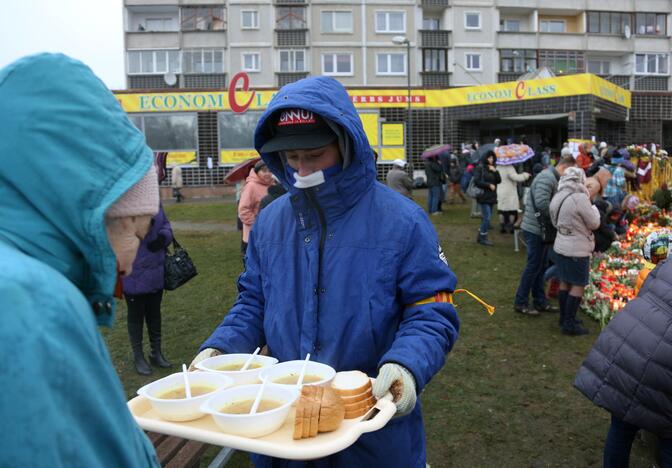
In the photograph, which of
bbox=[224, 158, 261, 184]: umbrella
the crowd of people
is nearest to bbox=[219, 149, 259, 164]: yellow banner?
bbox=[224, 158, 261, 184]: umbrella

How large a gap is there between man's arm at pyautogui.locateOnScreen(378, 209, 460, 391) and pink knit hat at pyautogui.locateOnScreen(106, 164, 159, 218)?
107 cm

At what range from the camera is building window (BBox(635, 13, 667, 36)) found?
43.7 metres

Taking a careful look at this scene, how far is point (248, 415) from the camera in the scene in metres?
1.62

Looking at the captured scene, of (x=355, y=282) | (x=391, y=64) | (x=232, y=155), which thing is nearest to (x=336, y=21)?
(x=391, y=64)

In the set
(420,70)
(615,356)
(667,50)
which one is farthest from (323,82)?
(667,50)

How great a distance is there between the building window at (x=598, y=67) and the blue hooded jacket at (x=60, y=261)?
48323mm

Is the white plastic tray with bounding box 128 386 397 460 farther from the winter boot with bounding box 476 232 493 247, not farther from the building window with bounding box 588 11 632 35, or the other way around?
the building window with bounding box 588 11 632 35

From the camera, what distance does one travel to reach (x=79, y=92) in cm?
102

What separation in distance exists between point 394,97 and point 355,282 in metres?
25.9

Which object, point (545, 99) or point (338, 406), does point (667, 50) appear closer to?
point (545, 99)

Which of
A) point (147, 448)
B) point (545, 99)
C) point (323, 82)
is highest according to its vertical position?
point (545, 99)

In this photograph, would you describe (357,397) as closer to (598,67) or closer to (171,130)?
(171,130)

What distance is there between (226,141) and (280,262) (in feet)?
82.7

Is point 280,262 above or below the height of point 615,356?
above
